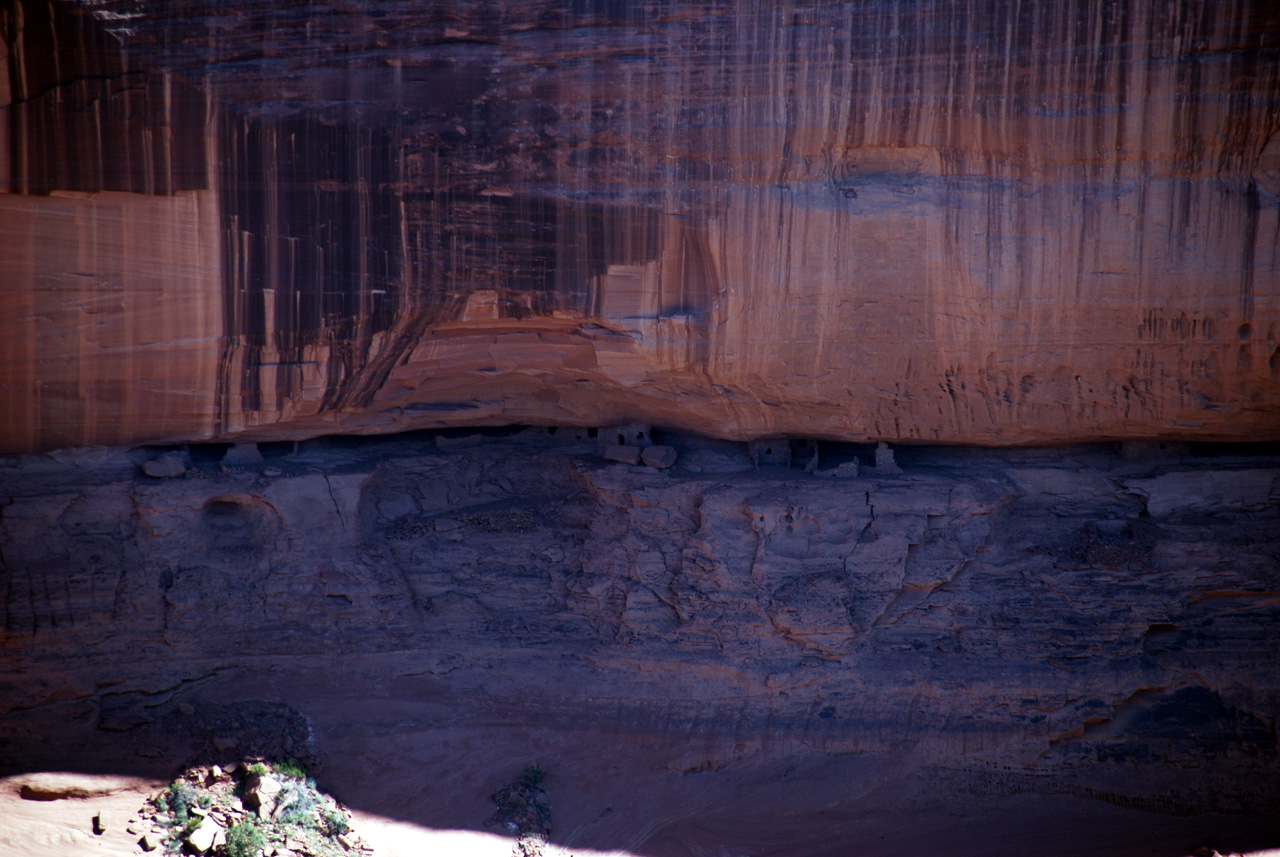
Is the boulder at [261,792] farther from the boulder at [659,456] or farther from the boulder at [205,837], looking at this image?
the boulder at [659,456]

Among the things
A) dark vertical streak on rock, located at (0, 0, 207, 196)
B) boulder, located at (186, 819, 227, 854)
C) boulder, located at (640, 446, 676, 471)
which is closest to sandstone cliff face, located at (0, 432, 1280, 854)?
boulder, located at (640, 446, 676, 471)

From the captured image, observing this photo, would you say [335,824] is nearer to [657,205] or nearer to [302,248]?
[302,248]

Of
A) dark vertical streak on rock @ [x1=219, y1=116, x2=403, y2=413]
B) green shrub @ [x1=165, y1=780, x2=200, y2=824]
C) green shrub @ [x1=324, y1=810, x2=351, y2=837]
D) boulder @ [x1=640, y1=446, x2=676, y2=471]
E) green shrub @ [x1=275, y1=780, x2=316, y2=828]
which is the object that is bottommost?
green shrub @ [x1=324, y1=810, x2=351, y2=837]

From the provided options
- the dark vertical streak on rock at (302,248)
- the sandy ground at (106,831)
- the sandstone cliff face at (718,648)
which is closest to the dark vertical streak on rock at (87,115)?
the dark vertical streak on rock at (302,248)

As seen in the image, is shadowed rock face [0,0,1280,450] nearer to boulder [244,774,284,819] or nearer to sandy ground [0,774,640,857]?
sandy ground [0,774,640,857]

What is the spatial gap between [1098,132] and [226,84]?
258 inches

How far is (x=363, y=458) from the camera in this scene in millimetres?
8258

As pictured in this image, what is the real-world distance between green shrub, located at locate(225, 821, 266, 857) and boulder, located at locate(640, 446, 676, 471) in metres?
4.31

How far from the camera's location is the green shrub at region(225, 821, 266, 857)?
618 cm

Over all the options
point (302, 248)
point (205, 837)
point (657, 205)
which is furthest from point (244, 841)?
point (657, 205)

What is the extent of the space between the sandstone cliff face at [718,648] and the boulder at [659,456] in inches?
5.0

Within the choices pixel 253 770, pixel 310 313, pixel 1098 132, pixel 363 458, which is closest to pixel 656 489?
pixel 363 458

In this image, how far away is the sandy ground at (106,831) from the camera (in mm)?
6145

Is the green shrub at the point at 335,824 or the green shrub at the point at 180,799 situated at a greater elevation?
the green shrub at the point at 180,799
